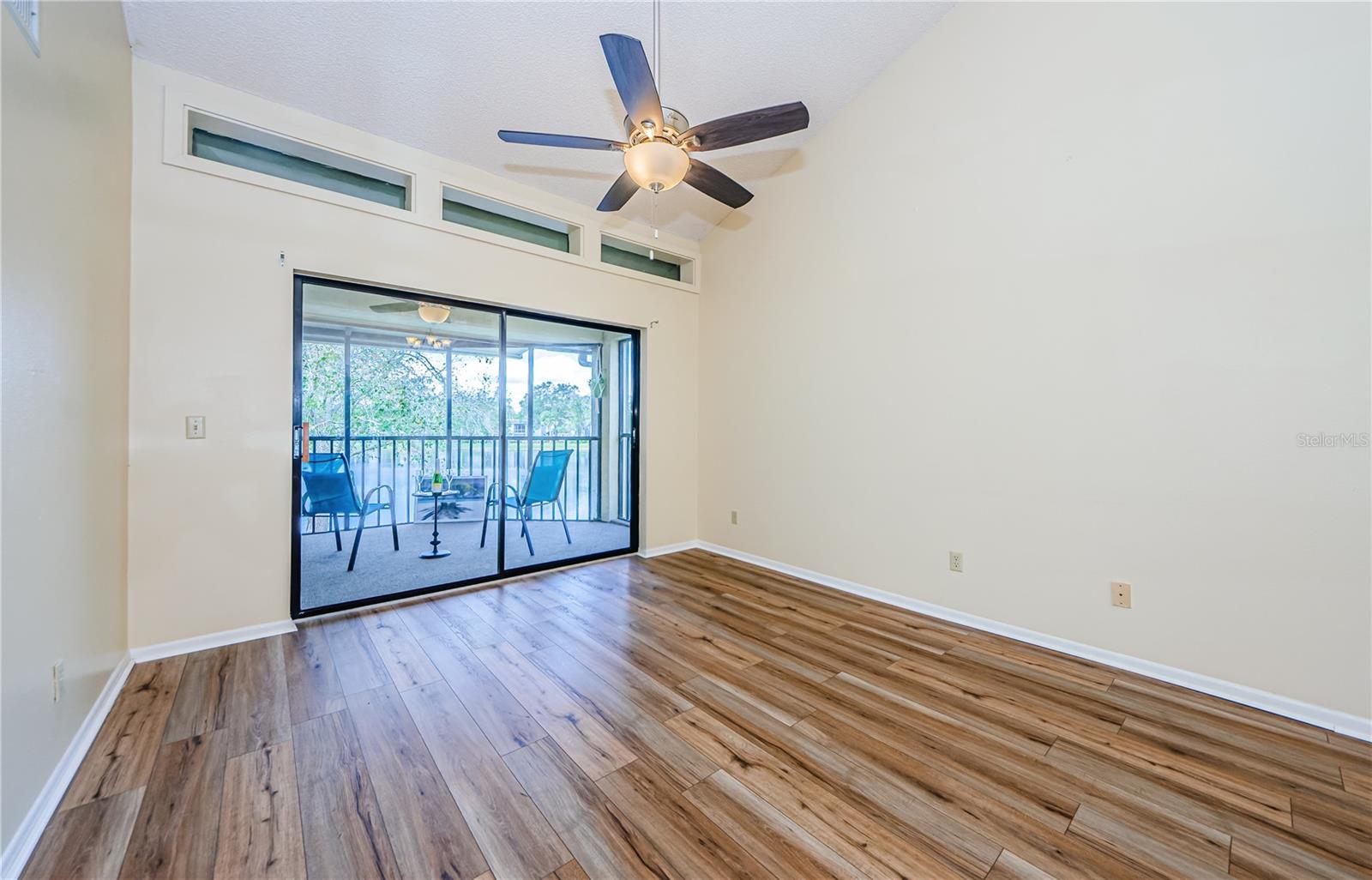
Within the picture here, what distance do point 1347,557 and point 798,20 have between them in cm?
372

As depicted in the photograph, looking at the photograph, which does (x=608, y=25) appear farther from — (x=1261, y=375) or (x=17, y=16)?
(x=1261, y=375)

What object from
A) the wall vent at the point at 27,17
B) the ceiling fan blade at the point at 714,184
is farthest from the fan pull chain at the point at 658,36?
the wall vent at the point at 27,17

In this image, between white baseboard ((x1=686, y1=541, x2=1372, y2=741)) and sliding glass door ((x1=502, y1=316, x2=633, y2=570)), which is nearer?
white baseboard ((x1=686, y1=541, x2=1372, y2=741))

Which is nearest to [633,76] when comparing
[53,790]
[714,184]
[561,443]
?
[714,184]

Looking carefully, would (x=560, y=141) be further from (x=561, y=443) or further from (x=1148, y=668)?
(x=1148, y=668)

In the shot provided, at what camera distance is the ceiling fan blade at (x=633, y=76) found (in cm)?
177

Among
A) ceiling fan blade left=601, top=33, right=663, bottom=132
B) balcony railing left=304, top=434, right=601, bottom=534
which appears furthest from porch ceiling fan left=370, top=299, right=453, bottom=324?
ceiling fan blade left=601, top=33, right=663, bottom=132

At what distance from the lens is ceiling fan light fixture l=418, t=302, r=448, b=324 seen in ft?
11.2

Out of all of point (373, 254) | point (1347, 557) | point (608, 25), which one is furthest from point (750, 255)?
point (1347, 557)

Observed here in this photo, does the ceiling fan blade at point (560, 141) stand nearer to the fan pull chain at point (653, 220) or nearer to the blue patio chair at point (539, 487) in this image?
the fan pull chain at point (653, 220)

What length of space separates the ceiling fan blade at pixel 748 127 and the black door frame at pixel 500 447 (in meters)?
2.08

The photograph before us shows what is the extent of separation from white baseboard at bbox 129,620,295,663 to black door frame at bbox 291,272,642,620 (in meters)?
0.13

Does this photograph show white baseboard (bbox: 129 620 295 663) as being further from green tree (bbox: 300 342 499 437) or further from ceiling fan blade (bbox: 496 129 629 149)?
ceiling fan blade (bbox: 496 129 629 149)

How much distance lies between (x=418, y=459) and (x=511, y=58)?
263 centimetres
